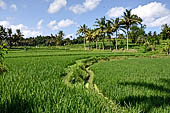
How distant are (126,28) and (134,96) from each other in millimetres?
→ 34299

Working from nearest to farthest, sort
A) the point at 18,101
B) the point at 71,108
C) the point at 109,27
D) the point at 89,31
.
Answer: the point at 71,108 → the point at 18,101 → the point at 109,27 → the point at 89,31

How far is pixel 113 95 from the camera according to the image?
4.55 meters

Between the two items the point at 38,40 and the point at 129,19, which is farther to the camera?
the point at 38,40

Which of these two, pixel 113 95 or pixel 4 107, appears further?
pixel 113 95

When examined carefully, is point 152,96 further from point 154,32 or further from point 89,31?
point 154,32

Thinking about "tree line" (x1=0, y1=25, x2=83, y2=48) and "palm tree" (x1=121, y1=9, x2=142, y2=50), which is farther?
"tree line" (x1=0, y1=25, x2=83, y2=48)

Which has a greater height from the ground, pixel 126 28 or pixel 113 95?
pixel 126 28

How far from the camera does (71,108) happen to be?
2256mm

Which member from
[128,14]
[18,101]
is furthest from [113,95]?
[128,14]

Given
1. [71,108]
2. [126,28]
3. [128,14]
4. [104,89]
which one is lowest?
[104,89]

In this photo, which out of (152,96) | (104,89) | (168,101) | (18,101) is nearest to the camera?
(18,101)

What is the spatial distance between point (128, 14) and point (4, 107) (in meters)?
35.6

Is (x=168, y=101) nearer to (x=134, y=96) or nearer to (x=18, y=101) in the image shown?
(x=134, y=96)

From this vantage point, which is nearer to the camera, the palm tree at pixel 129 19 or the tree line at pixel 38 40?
the palm tree at pixel 129 19
